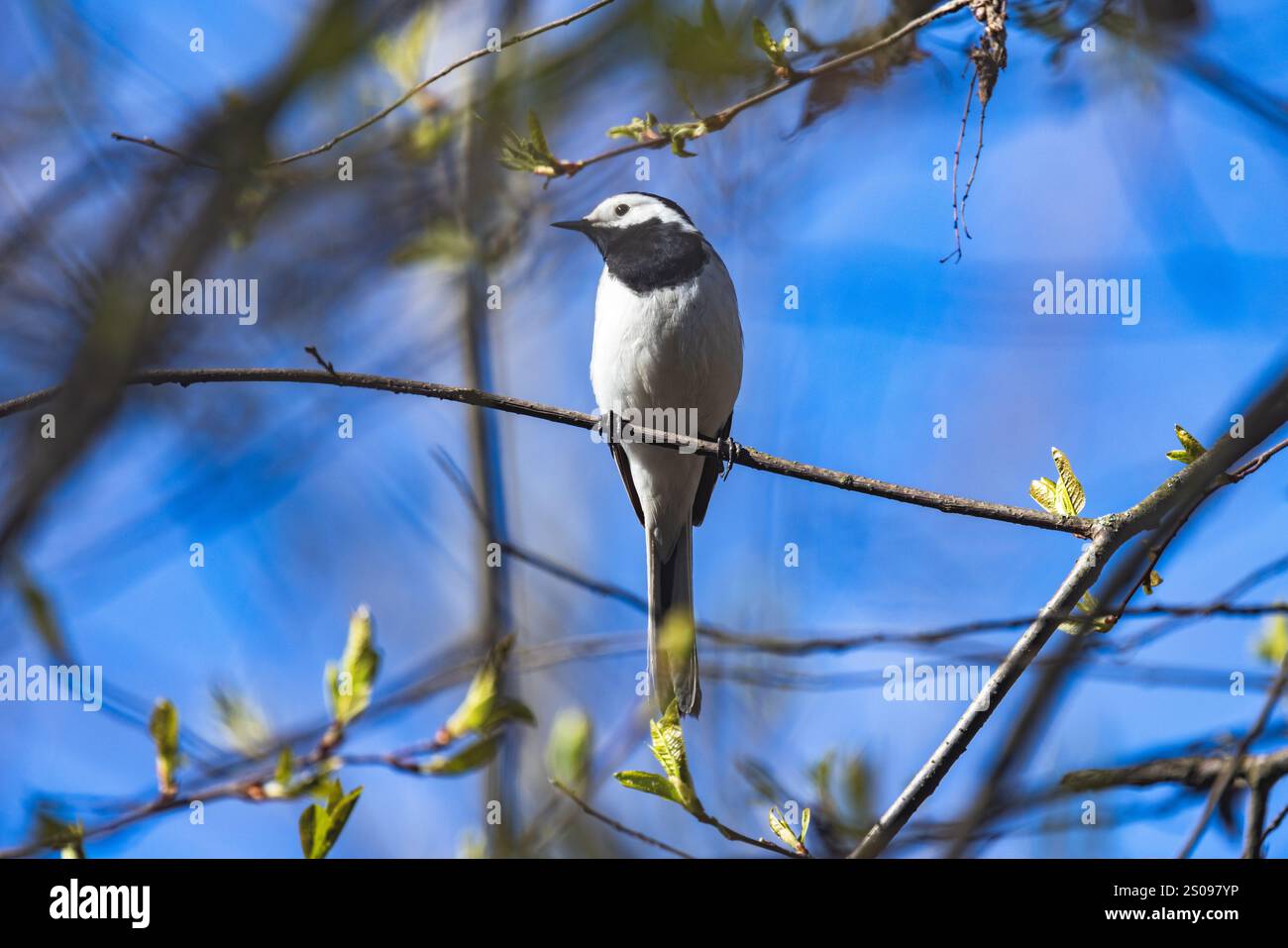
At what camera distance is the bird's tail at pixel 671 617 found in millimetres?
3215

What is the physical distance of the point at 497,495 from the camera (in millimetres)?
3189

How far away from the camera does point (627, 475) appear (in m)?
4.50

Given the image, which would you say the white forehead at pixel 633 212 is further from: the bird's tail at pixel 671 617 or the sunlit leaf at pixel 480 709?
the sunlit leaf at pixel 480 709

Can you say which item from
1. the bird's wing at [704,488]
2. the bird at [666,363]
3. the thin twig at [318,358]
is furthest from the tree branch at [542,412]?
the bird's wing at [704,488]

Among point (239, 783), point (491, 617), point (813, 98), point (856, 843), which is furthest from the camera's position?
point (491, 617)

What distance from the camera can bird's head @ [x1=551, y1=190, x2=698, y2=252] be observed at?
436 centimetres

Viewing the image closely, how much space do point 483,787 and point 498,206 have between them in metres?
1.62

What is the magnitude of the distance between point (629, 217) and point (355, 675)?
278 centimetres

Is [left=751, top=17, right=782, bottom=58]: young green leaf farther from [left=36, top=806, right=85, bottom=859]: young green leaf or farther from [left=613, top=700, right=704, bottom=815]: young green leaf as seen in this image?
[left=36, top=806, right=85, bottom=859]: young green leaf

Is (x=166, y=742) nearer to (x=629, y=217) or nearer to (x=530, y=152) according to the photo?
(x=530, y=152)

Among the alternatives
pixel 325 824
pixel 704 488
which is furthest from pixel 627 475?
pixel 325 824

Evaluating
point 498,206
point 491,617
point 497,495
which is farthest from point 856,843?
point 498,206

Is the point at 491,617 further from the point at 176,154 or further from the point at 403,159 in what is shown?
the point at 176,154

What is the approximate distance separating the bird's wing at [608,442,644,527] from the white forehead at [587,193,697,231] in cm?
89
